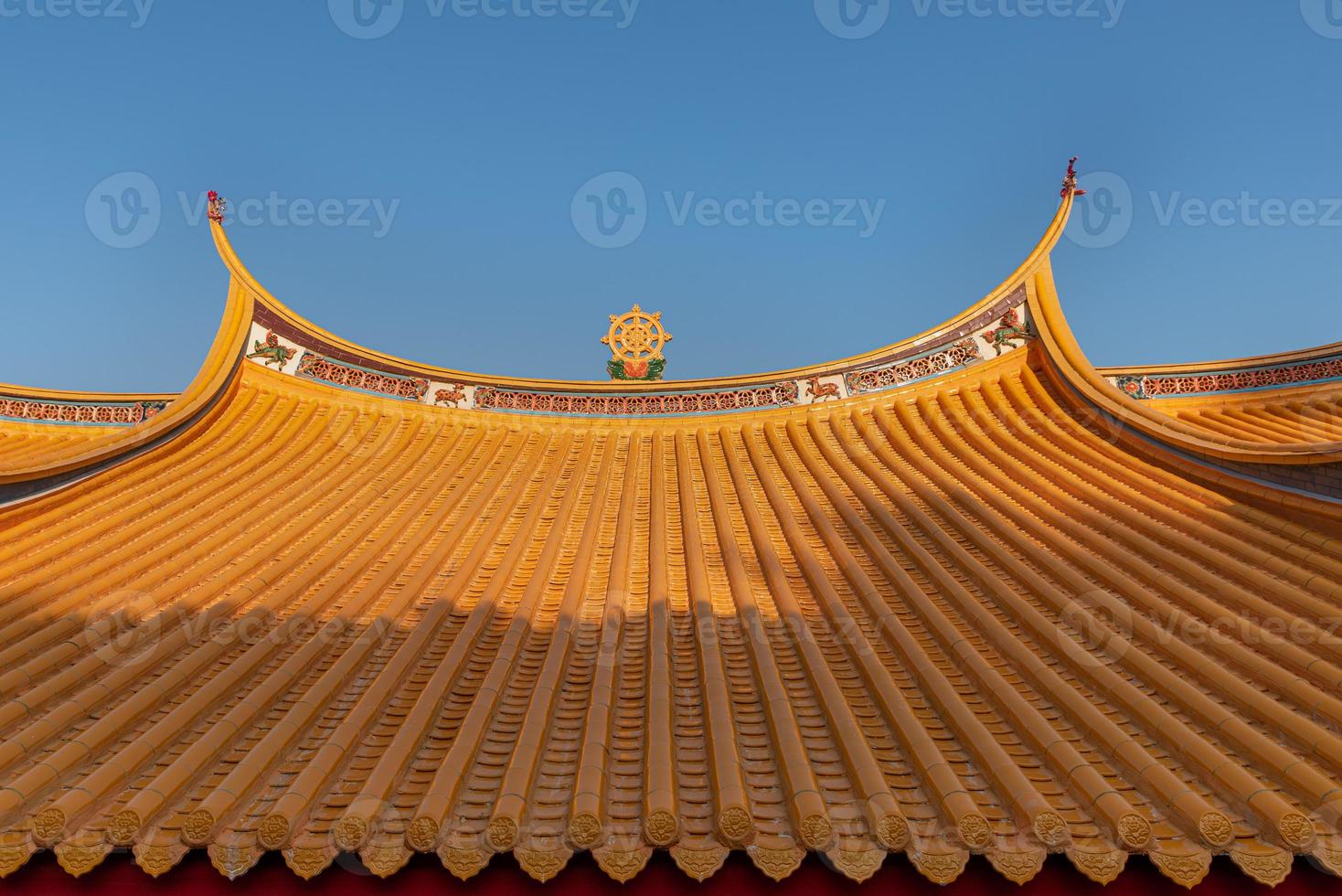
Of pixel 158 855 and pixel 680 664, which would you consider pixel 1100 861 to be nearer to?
pixel 680 664

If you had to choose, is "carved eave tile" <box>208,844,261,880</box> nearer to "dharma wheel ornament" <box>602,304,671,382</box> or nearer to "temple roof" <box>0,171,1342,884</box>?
"temple roof" <box>0,171,1342,884</box>

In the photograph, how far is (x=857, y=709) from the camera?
356 centimetres

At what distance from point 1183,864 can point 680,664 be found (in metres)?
2.23

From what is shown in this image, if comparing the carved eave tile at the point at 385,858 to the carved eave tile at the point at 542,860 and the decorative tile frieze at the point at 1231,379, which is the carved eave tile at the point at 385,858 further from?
the decorative tile frieze at the point at 1231,379

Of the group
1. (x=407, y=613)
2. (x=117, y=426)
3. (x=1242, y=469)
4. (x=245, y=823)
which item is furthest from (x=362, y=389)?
(x=1242, y=469)

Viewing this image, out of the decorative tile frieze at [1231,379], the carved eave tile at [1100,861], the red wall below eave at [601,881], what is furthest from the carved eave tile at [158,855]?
the decorative tile frieze at [1231,379]

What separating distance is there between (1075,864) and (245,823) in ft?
9.00

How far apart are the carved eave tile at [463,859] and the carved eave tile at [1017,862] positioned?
162 centimetres

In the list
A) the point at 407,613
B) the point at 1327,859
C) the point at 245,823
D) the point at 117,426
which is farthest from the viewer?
the point at 117,426

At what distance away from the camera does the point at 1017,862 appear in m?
2.51

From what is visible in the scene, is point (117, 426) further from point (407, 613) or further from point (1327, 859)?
point (1327, 859)

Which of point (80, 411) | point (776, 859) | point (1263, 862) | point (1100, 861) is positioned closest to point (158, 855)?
point (776, 859)

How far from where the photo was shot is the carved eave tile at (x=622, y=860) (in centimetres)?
251

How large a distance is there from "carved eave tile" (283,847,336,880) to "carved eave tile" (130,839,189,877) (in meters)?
0.36
